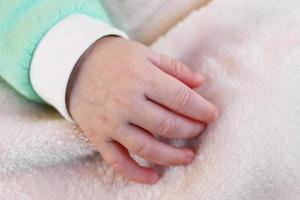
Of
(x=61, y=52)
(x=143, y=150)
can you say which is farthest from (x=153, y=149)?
(x=61, y=52)

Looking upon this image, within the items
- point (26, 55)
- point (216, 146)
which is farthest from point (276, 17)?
point (26, 55)

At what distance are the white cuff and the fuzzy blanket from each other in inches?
1.3

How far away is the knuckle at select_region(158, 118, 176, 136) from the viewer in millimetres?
489

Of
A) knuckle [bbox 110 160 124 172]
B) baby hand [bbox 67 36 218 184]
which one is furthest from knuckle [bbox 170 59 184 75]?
knuckle [bbox 110 160 124 172]

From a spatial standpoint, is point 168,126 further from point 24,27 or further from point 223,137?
point 24,27

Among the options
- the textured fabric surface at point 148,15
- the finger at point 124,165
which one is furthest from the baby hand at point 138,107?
the textured fabric surface at point 148,15

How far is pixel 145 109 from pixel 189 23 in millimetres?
164

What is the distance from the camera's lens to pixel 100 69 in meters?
0.53

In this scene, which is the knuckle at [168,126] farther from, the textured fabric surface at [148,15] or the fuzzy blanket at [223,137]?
the textured fabric surface at [148,15]

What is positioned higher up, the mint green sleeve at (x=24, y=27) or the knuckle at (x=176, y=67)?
the knuckle at (x=176, y=67)

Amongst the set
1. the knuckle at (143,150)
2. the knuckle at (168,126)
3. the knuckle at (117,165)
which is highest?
the knuckle at (168,126)

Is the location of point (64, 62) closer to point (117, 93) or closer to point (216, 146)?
point (117, 93)

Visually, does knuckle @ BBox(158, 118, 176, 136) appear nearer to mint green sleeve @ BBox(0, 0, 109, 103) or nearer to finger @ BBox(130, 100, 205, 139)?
finger @ BBox(130, 100, 205, 139)

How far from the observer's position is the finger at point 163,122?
19.2 inches
